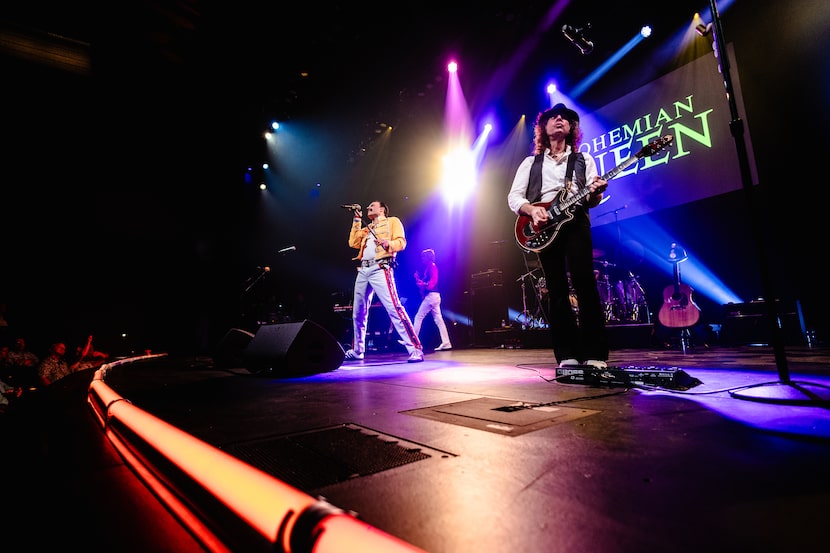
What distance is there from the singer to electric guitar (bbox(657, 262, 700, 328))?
4039 mm

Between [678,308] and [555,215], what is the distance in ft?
14.0

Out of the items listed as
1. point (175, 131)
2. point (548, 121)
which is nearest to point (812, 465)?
point (548, 121)

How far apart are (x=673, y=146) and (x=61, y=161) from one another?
13669mm

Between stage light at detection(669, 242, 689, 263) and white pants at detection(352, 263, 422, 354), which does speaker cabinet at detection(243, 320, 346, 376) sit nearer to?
white pants at detection(352, 263, 422, 354)

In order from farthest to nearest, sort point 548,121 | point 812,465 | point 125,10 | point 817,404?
point 125,10, point 548,121, point 817,404, point 812,465

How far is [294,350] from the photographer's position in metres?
3.63

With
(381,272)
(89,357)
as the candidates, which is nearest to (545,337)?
(381,272)

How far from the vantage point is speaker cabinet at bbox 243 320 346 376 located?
143 inches

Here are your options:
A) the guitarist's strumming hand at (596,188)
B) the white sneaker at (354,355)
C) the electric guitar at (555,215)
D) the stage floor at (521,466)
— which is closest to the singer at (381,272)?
the white sneaker at (354,355)

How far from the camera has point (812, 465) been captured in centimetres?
94

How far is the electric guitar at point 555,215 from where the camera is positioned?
298 cm

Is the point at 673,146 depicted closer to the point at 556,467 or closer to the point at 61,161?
the point at 556,467

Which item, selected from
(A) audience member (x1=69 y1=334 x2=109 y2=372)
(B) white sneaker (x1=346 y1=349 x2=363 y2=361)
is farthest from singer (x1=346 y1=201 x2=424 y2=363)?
(A) audience member (x1=69 y1=334 x2=109 y2=372)

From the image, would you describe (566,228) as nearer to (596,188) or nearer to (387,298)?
(596,188)
